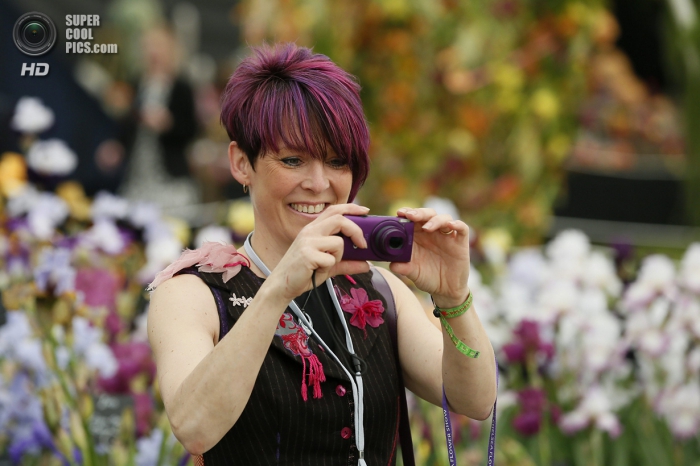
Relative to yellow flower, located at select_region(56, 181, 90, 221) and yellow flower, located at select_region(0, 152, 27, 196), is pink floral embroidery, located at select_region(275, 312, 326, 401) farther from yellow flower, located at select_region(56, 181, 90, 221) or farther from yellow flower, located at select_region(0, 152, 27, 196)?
yellow flower, located at select_region(56, 181, 90, 221)

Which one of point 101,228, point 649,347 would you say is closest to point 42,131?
point 101,228

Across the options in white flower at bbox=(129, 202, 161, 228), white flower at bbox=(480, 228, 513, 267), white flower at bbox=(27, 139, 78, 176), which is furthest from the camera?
white flower at bbox=(480, 228, 513, 267)

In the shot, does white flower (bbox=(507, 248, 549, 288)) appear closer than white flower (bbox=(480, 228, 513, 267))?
Yes

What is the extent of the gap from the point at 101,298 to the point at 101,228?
433mm

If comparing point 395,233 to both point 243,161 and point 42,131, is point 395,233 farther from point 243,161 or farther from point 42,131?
point 42,131

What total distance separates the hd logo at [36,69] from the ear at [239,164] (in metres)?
1.49

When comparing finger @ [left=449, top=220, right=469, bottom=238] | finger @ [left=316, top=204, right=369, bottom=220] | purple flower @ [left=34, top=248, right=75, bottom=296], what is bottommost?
purple flower @ [left=34, top=248, right=75, bottom=296]

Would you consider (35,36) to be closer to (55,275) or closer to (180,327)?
(55,275)

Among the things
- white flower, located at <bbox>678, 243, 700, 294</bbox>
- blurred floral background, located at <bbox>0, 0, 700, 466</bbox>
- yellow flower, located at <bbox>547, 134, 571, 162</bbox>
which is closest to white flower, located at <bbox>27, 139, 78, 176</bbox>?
blurred floral background, located at <bbox>0, 0, 700, 466</bbox>

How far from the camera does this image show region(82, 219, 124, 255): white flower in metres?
3.17

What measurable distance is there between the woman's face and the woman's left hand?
14 cm

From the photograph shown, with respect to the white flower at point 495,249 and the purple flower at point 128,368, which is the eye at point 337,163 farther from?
the white flower at point 495,249

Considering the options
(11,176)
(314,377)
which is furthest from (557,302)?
(11,176)

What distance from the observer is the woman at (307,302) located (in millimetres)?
1540
